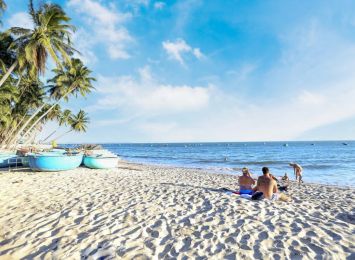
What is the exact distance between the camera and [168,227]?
4441mm

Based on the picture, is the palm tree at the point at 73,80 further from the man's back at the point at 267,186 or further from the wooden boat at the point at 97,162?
the man's back at the point at 267,186

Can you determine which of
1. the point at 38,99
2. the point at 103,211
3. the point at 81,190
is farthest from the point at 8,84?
the point at 103,211

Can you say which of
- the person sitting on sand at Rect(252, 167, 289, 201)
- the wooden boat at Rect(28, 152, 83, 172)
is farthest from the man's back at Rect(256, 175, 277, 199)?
the wooden boat at Rect(28, 152, 83, 172)

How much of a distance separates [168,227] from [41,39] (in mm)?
14855

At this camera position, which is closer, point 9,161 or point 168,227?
A: point 168,227

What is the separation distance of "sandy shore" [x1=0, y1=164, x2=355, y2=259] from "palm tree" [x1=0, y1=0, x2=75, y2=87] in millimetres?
10849

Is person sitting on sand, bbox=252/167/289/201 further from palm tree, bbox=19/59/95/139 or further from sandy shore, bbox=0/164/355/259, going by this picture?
palm tree, bbox=19/59/95/139

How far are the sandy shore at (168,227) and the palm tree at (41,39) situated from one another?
10849 mm

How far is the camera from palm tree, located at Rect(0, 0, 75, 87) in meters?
14.8

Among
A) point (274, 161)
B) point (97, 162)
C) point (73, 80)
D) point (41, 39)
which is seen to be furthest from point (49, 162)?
point (274, 161)

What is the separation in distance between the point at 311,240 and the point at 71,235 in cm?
388

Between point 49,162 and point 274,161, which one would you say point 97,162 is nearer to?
point 49,162

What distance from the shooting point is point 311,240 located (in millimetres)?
3910

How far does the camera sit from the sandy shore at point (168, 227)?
3543 mm
